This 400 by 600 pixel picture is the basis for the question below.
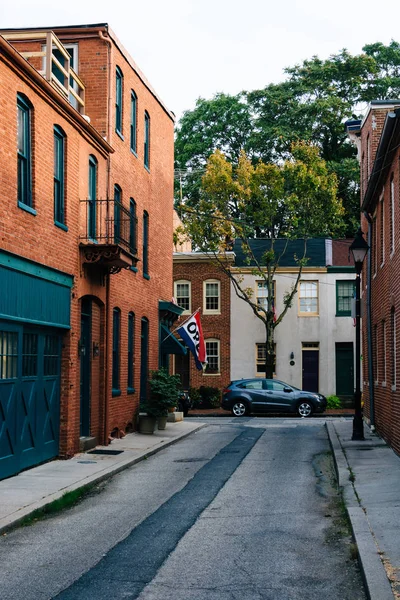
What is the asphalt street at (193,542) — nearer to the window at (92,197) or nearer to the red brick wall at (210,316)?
the window at (92,197)

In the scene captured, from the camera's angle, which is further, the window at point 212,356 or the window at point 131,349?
the window at point 212,356

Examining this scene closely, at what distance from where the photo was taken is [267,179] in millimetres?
37250

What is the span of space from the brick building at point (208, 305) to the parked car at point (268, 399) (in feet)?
23.2

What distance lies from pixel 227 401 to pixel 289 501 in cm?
2228

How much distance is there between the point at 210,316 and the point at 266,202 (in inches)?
289

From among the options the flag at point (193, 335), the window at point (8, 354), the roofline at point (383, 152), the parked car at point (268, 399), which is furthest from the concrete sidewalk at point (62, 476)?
the parked car at point (268, 399)

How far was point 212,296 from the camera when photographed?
139 feet

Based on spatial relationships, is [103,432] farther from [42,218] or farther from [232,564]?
[232,564]

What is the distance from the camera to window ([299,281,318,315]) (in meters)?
42.0

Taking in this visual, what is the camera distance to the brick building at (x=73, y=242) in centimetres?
1378

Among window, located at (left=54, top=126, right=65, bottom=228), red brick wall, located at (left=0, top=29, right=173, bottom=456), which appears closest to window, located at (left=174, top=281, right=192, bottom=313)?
red brick wall, located at (left=0, top=29, right=173, bottom=456)

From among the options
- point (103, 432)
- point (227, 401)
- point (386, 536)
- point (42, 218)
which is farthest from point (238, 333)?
point (386, 536)

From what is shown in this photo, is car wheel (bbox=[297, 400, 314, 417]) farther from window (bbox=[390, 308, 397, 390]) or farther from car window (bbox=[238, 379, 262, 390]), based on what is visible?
window (bbox=[390, 308, 397, 390])

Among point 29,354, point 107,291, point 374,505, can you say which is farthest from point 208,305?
point 374,505
